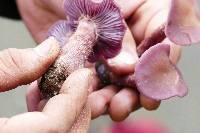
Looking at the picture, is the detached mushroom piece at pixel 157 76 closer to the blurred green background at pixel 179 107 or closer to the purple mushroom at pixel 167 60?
the purple mushroom at pixel 167 60

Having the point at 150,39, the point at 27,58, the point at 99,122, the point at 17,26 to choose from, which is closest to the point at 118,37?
the point at 150,39

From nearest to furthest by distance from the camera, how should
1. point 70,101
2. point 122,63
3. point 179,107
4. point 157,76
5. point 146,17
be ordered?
point 70,101, point 157,76, point 122,63, point 146,17, point 179,107

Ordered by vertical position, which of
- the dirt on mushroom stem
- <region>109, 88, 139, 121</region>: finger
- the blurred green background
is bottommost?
the blurred green background

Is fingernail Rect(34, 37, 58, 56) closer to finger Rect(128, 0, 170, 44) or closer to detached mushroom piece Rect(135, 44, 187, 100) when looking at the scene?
detached mushroom piece Rect(135, 44, 187, 100)

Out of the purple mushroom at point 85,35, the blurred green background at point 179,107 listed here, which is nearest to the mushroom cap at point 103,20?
the purple mushroom at point 85,35

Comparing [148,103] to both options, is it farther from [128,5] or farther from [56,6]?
[56,6]

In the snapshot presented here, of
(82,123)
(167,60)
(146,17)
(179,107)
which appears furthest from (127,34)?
(179,107)

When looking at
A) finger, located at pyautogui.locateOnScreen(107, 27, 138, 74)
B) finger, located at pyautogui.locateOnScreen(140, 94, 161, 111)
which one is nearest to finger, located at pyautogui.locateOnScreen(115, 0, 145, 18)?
finger, located at pyautogui.locateOnScreen(107, 27, 138, 74)
